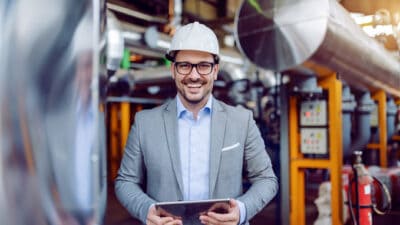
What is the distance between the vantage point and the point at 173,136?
59.8 inches

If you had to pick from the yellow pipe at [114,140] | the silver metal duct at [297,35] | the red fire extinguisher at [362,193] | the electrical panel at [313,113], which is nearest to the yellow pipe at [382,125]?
the electrical panel at [313,113]

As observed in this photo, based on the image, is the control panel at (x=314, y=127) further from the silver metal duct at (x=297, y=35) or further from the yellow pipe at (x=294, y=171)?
the silver metal duct at (x=297, y=35)

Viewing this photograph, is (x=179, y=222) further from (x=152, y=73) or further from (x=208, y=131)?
(x=152, y=73)

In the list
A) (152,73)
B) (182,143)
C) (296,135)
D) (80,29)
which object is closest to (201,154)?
(182,143)

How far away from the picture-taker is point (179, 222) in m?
1.33

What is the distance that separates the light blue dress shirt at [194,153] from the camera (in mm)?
1508

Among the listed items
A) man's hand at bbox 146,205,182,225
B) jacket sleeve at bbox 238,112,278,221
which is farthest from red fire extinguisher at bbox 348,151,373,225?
man's hand at bbox 146,205,182,225

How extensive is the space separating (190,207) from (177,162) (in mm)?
213

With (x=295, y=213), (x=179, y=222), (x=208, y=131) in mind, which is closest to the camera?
(x=179, y=222)

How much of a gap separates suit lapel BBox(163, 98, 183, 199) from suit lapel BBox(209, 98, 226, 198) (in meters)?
0.11

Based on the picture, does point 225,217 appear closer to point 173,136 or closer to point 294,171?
point 173,136

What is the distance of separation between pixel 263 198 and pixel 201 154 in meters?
0.27

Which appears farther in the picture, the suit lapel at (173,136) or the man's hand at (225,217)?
the suit lapel at (173,136)

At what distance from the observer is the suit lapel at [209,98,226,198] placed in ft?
4.84
